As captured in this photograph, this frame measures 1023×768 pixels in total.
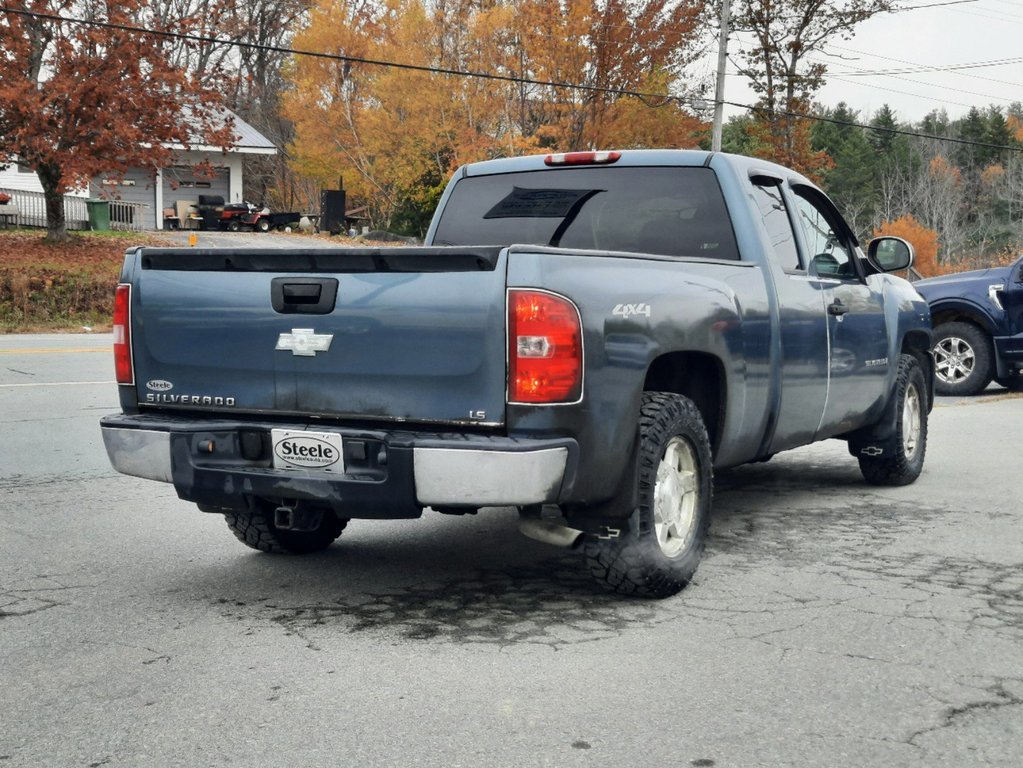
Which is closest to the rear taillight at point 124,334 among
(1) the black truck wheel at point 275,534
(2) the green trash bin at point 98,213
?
(1) the black truck wheel at point 275,534

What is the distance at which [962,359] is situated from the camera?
14.5 meters

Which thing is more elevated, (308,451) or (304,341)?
(304,341)

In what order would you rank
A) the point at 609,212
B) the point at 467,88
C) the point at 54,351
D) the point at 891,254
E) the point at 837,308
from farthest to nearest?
the point at 467,88 → the point at 54,351 → the point at 891,254 → the point at 837,308 → the point at 609,212

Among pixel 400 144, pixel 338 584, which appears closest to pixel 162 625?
pixel 338 584

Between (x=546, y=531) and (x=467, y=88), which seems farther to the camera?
(x=467, y=88)

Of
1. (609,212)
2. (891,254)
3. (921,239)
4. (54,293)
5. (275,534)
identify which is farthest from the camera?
(921,239)

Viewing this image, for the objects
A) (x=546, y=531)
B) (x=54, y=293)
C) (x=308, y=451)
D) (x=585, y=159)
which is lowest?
(x=546, y=531)

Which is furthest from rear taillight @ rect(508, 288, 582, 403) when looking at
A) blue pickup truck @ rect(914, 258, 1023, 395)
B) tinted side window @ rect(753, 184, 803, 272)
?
blue pickup truck @ rect(914, 258, 1023, 395)

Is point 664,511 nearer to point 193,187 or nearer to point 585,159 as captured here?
point 585,159

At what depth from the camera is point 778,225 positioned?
6602 millimetres

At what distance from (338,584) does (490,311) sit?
1658mm

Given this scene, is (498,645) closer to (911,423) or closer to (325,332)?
(325,332)

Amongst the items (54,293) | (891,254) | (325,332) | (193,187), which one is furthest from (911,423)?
(193,187)

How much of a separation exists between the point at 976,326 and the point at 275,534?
10.6 metres
